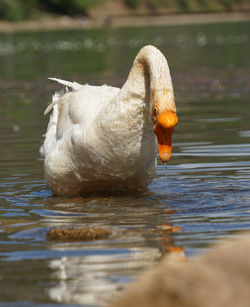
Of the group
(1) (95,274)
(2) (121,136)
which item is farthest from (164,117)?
Answer: (1) (95,274)

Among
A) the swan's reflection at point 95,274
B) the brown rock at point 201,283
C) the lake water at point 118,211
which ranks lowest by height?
the lake water at point 118,211

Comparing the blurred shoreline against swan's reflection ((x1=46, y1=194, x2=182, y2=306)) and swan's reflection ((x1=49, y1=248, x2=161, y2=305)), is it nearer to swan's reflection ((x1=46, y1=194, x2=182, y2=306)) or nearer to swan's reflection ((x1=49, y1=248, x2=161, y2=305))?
swan's reflection ((x1=46, y1=194, x2=182, y2=306))

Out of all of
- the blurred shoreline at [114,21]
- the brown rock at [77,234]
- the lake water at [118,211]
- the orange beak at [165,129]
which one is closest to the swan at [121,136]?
the orange beak at [165,129]

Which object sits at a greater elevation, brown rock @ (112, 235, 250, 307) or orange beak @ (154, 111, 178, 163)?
orange beak @ (154, 111, 178, 163)

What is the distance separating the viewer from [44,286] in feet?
16.6

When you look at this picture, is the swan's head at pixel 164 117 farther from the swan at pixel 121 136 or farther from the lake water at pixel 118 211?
the lake water at pixel 118 211

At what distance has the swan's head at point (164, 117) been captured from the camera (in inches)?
259

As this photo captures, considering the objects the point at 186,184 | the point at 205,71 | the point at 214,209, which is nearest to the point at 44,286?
the point at 214,209

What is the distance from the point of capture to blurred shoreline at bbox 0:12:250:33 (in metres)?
70.2

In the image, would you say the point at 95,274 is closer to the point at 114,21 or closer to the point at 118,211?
the point at 118,211

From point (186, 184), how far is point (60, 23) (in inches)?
2699

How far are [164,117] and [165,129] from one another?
0.34 ft

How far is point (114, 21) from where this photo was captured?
82000mm

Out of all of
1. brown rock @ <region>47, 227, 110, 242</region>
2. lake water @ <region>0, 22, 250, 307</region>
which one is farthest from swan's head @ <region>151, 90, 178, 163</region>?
brown rock @ <region>47, 227, 110, 242</region>
